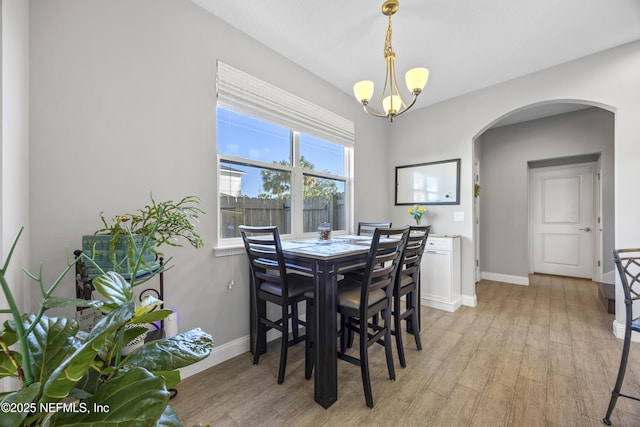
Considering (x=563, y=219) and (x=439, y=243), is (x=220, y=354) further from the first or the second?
(x=563, y=219)

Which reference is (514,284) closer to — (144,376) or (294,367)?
(294,367)

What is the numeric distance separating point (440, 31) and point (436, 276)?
2.56 meters

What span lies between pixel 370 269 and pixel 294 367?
1039mm

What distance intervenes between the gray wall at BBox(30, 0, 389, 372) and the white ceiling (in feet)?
1.14

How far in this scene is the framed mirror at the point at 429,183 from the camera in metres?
3.34

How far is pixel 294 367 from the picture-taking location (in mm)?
1916

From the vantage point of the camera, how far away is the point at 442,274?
311cm

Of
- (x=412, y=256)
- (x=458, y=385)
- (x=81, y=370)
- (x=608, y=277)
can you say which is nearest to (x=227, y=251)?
(x=412, y=256)

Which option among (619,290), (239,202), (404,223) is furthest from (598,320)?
(239,202)

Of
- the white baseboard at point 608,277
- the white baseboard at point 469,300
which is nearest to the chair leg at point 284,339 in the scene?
the white baseboard at point 469,300

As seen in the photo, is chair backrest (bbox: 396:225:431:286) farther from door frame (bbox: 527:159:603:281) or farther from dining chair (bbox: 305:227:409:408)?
door frame (bbox: 527:159:603:281)

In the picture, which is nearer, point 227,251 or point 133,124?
point 133,124

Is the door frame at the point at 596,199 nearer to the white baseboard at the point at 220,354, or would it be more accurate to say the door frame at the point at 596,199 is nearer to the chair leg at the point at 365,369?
the chair leg at the point at 365,369

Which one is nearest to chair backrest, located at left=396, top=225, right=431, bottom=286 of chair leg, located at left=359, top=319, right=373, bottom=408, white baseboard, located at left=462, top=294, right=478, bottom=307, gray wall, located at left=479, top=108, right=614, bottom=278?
chair leg, located at left=359, top=319, right=373, bottom=408
